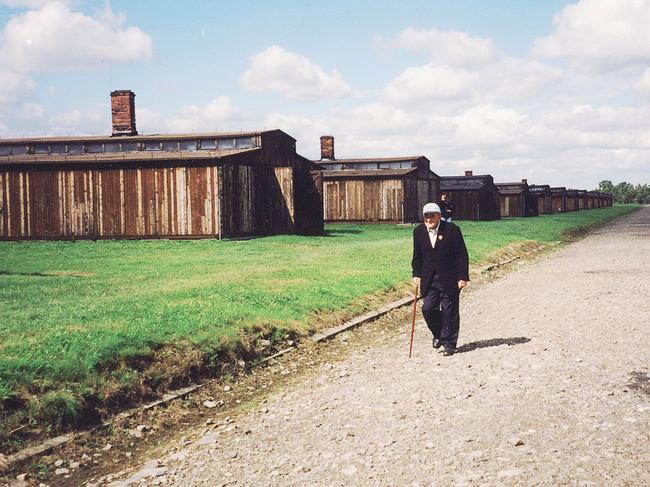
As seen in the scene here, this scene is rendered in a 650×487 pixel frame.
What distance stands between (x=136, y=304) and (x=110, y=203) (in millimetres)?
17407

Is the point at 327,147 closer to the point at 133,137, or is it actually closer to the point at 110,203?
the point at 133,137

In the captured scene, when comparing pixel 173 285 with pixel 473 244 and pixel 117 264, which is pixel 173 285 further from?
pixel 473 244

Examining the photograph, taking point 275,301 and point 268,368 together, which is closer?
point 268,368

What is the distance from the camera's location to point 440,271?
8211 mm

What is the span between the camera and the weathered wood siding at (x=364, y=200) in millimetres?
42375

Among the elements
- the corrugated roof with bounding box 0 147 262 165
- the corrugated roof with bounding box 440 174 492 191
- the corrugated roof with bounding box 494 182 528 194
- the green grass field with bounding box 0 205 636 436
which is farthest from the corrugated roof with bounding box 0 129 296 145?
the corrugated roof with bounding box 494 182 528 194

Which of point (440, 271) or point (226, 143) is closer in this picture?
point (440, 271)

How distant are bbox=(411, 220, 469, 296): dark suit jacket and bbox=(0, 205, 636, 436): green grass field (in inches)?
90.7

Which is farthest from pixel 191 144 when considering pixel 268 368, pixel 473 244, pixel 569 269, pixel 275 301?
pixel 268 368

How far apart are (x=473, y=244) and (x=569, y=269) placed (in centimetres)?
615

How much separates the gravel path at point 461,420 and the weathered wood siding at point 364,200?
109 ft

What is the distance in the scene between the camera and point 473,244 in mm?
23062

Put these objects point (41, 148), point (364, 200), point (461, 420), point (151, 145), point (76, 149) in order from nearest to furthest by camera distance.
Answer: point (461, 420), point (151, 145), point (76, 149), point (41, 148), point (364, 200)

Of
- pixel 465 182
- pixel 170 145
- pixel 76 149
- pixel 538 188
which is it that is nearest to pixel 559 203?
pixel 538 188
